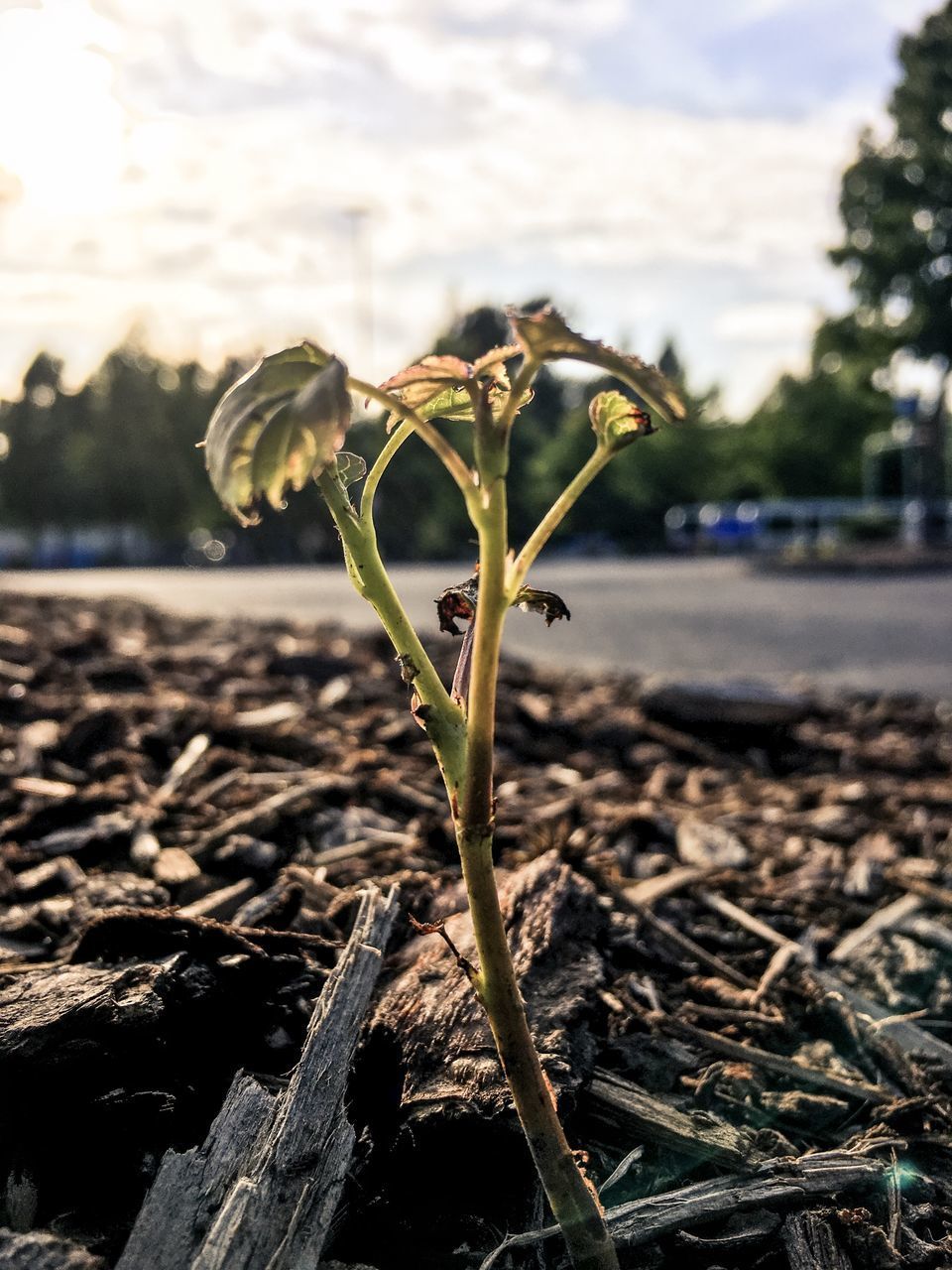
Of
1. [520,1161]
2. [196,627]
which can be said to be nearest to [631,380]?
[520,1161]

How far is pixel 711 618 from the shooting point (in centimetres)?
963

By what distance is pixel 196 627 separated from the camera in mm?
6469

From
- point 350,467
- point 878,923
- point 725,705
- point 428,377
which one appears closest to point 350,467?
point 350,467

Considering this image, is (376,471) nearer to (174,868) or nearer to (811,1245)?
(811,1245)

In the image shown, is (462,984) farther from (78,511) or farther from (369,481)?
(78,511)

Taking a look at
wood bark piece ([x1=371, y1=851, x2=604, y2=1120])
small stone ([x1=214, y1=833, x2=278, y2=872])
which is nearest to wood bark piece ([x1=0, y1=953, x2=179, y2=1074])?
wood bark piece ([x1=371, y1=851, x2=604, y2=1120])

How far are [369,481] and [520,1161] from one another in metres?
0.79

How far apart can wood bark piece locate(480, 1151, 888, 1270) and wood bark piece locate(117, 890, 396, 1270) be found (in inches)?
7.9

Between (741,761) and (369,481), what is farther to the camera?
(741,761)

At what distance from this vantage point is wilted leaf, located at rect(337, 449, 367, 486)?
107 centimetres

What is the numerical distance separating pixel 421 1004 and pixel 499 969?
18.7 inches

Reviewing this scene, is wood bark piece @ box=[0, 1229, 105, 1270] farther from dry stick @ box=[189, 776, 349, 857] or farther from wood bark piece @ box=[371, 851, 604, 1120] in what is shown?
dry stick @ box=[189, 776, 349, 857]

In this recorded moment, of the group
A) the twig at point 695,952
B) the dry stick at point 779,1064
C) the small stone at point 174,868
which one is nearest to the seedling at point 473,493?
the dry stick at point 779,1064

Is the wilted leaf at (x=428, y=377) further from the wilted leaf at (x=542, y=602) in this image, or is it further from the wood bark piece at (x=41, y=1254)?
the wood bark piece at (x=41, y=1254)
